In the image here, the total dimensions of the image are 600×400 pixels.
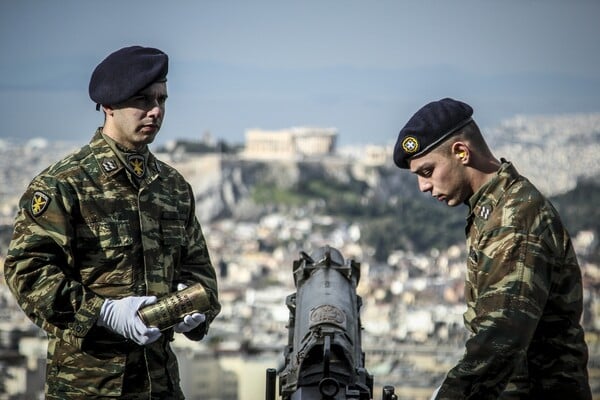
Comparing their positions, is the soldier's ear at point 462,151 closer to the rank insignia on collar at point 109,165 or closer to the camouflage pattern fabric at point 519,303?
the camouflage pattern fabric at point 519,303

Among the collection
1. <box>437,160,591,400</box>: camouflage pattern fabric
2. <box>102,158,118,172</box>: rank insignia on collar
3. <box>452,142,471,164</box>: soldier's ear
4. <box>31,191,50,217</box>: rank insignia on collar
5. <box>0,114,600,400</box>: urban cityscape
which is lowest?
<box>437,160,591,400</box>: camouflage pattern fabric

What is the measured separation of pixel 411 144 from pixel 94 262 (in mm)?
1065

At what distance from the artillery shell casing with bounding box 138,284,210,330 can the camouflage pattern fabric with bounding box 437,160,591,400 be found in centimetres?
79

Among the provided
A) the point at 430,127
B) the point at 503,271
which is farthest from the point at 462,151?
the point at 503,271

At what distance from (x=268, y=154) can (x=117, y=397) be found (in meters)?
90.6

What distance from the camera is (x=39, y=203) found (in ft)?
12.6

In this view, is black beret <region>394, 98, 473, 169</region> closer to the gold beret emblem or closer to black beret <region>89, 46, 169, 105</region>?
the gold beret emblem

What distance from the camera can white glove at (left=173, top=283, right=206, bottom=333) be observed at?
386 cm

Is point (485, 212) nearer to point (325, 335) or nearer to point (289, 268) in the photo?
point (325, 335)

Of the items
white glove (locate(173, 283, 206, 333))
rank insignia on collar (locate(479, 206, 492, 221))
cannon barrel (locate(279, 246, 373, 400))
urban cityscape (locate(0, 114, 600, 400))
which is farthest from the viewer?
urban cityscape (locate(0, 114, 600, 400))

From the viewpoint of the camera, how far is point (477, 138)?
3607 mm

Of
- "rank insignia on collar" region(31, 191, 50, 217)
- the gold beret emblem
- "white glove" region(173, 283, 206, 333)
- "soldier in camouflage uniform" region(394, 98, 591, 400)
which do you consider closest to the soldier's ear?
"soldier in camouflage uniform" region(394, 98, 591, 400)

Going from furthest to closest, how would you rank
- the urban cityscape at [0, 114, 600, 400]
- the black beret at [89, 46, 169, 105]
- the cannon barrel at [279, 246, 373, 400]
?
1. the urban cityscape at [0, 114, 600, 400]
2. the cannon barrel at [279, 246, 373, 400]
3. the black beret at [89, 46, 169, 105]

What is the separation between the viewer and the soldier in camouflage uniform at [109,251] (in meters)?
3.80
